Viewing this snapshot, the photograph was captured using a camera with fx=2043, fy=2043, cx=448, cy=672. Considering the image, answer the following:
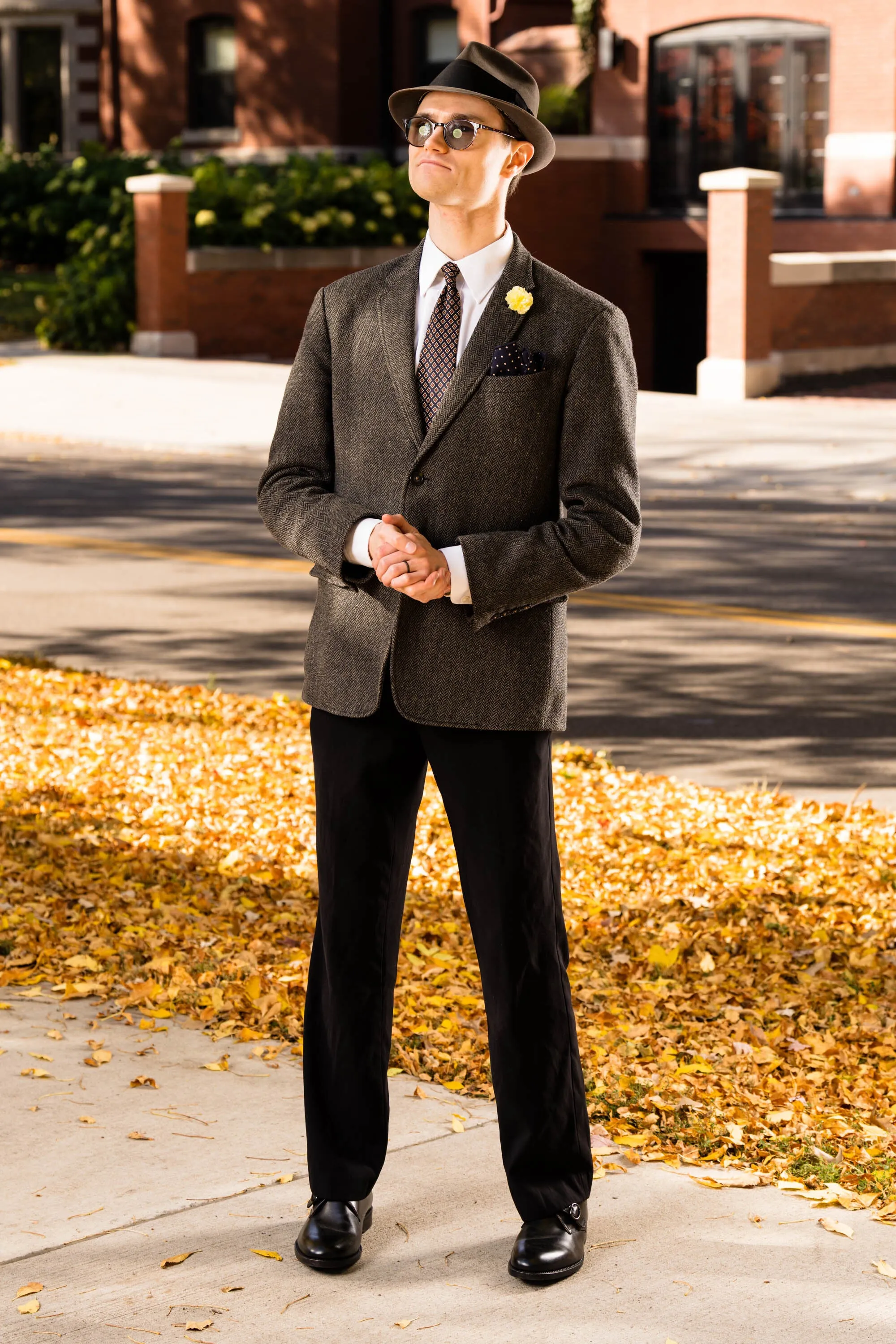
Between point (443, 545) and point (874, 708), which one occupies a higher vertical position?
point (443, 545)

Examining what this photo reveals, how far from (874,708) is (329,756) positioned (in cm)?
632

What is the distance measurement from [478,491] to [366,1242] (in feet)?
4.96

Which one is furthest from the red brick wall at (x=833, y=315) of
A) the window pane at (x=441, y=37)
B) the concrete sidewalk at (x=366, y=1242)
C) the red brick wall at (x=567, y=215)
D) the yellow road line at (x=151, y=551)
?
the concrete sidewalk at (x=366, y=1242)

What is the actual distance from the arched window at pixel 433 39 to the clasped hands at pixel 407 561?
3347 cm

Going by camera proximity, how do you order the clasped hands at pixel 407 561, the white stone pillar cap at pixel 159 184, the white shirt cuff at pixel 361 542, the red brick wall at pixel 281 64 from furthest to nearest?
1. the red brick wall at pixel 281 64
2. the white stone pillar cap at pixel 159 184
3. the white shirt cuff at pixel 361 542
4. the clasped hands at pixel 407 561

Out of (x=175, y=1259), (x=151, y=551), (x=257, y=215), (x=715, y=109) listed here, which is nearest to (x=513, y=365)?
(x=175, y=1259)

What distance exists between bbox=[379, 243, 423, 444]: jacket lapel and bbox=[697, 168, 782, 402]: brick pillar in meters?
21.6

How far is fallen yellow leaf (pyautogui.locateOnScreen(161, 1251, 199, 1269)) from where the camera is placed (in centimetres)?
392

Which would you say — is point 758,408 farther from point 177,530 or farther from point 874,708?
point 874,708

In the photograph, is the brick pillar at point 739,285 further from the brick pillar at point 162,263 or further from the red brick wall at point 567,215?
the brick pillar at point 162,263

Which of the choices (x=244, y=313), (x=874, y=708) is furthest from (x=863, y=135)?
(x=874, y=708)

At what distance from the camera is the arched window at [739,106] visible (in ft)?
100

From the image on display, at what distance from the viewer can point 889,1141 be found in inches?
182

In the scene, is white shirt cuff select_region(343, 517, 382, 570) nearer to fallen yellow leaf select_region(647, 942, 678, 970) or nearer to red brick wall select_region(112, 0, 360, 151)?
fallen yellow leaf select_region(647, 942, 678, 970)
